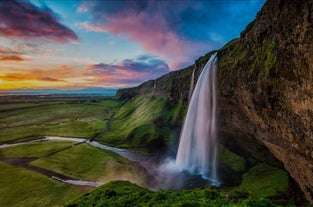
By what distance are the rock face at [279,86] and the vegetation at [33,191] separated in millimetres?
28617

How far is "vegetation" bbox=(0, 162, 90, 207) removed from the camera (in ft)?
113

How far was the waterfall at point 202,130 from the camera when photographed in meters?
50.3

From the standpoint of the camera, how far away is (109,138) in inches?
3162

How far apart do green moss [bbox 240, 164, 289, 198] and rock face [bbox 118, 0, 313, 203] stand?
2528 millimetres

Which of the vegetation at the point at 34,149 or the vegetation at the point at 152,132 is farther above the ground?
the vegetation at the point at 152,132

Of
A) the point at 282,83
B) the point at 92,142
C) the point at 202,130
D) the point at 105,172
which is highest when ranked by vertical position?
the point at 282,83

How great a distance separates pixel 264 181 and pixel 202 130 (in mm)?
20733

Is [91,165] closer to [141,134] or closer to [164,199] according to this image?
[141,134]

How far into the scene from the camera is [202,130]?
2122 inches

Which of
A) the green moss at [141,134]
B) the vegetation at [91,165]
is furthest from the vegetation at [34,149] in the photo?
the green moss at [141,134]

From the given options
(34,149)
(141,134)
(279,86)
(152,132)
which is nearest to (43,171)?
(34,149)

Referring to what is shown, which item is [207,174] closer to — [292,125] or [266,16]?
[292,125]

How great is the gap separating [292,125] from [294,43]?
8.28 m

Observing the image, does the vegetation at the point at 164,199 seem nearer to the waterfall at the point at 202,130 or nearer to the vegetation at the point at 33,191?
the vegetation at the point at 33,191
